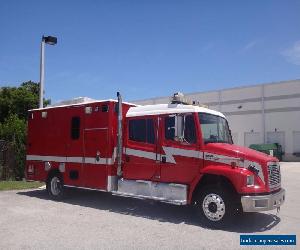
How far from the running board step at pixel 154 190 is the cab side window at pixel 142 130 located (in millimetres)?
1115

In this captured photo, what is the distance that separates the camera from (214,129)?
1014 centimetres

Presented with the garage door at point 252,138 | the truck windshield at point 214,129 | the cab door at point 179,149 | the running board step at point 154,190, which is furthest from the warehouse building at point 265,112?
the cab door at point 179,149

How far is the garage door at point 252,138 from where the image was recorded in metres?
44.3

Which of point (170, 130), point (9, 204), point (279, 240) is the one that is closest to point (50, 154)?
point (9, 204)

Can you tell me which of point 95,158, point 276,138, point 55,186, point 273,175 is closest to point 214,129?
point 273,175

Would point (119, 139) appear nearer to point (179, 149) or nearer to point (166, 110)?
point (166, 110)

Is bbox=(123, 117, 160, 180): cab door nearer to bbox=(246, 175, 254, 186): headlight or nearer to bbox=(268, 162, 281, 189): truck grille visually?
bbox=(246, 175, 254, 186): headlight

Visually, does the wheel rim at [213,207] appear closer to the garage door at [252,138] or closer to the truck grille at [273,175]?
the truck grille at [273,175]

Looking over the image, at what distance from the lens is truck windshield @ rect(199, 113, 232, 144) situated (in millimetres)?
9773

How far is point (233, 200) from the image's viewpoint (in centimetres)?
892

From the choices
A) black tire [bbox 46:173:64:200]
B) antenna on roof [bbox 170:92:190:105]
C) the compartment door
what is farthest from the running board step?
black tire [bbox 46:173:64:200]

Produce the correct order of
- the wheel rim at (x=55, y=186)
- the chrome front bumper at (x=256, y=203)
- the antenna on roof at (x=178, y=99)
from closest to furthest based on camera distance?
1. the chrome front bumper at (x=256, y=203)
2. the antenna on roof at (x=178, y=99)
3. the wheel rim at (x=55, y=186)

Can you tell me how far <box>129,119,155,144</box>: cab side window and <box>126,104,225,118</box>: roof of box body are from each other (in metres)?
0.22

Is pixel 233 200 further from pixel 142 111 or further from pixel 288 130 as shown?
pixel 288 130
